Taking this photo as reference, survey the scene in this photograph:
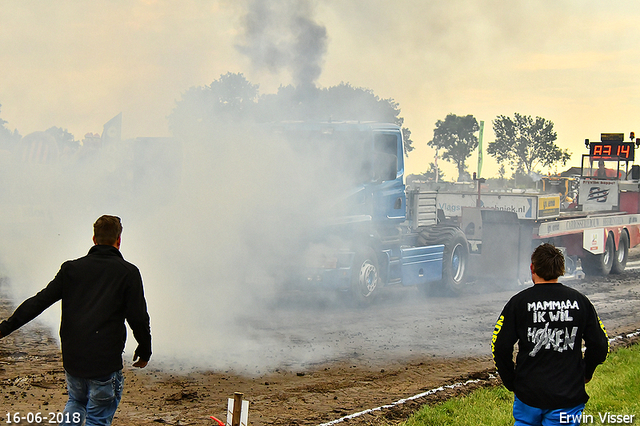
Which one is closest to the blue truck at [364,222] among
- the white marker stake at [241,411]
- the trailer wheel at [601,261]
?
the trailer wheel at [601,261]

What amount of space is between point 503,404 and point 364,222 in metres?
5.49

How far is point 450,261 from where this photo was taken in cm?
1345

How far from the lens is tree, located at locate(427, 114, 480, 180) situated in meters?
62.9

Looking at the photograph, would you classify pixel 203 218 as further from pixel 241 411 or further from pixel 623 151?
pixel 623 151

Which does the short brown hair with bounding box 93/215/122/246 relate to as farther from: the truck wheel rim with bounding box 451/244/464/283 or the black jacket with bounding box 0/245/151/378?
the truck wheel rim with bounding box 451/244/464/283

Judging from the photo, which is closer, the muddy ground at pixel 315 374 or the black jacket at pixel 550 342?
the black jacket at pixel 550 342

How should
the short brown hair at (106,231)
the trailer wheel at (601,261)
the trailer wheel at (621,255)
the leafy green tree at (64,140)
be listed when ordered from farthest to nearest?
1. the trailer wheel at (621,255)
2. the trailer wheel at (601,261)
3. the leafy green tree at (64,140)
4. the short brown hair at (106,231)

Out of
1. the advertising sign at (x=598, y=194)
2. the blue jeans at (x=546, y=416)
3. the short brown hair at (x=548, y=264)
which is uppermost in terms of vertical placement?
the advertising sign at (x=598, y=194)

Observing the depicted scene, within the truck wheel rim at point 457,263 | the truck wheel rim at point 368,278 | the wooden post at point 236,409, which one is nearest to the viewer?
the wooden post at point 236,409

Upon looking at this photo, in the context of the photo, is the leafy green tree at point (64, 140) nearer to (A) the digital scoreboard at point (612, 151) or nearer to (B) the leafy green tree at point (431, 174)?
(A) the digital scoreboard at point (612, 151)

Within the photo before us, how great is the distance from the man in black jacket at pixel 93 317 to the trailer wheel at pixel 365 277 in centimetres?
713

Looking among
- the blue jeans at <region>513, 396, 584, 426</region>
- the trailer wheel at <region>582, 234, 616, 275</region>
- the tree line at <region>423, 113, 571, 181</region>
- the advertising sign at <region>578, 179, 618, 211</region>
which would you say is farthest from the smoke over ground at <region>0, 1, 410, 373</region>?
the tree line at <region>423, 113, 571, 181</region>

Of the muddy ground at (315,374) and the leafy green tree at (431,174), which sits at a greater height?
the leafy green tree at (431,174)

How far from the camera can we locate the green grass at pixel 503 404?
5.56 m
